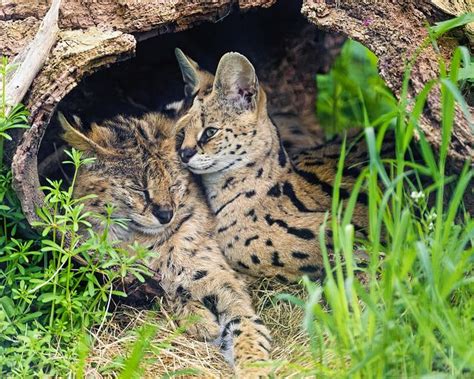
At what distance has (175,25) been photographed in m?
4.50

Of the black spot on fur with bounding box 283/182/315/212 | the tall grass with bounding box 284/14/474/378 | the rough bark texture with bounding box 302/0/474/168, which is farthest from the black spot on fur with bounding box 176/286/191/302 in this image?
the rough bark texture with bounding box 302/0/474/168

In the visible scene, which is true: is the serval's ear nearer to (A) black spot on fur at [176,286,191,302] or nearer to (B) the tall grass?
(A) black spot on fur at [176,286,191,302]

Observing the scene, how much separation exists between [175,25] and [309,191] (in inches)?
46.3

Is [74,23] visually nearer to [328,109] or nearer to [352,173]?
[352,173]

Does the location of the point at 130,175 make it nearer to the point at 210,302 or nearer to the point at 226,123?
the point at 226,123

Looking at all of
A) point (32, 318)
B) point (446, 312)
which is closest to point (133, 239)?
point (32, 318)

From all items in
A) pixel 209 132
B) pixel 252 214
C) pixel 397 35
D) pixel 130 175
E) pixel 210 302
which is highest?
pixel 397 35

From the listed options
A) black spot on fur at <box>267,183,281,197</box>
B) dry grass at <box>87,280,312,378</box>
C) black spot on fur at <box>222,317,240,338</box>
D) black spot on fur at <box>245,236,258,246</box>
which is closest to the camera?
dry grass at <box>87,280,312,378</box>

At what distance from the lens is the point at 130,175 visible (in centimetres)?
475

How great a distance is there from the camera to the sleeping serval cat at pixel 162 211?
182 inches

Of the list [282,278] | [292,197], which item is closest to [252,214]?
[292,197]

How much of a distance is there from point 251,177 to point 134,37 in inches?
43.9

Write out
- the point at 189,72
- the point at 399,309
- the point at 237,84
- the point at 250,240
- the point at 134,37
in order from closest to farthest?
the point at 399,309, the point at 134,37, the point at 250,240, the point at 237,84, the point at 189,72

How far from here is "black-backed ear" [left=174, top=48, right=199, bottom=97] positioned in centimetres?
500
